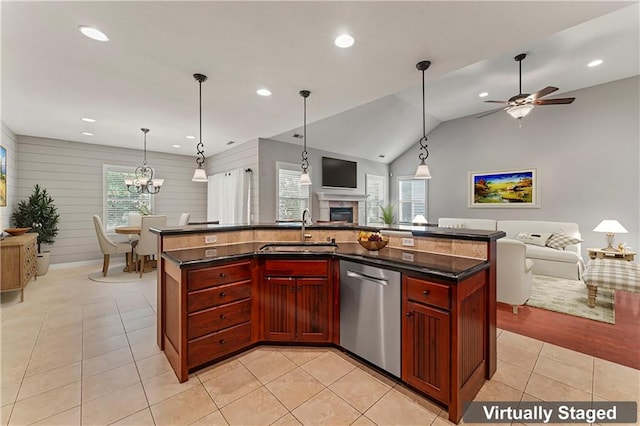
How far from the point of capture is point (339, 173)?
6973mm

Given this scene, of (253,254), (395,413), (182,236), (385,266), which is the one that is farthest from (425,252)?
(182,236)

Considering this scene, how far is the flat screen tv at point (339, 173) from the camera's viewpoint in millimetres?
6676

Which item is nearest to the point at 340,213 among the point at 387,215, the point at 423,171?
the point at 387,215

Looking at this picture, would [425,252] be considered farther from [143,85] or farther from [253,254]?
[143,85]

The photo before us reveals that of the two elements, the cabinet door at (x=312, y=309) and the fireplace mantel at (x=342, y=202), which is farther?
the fireplace mantel at (x=342, y=202)

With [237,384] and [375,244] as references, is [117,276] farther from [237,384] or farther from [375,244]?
[375,244]

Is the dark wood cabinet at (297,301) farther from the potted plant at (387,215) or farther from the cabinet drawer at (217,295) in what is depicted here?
the potted plant at (387,215)

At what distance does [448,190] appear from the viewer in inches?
290

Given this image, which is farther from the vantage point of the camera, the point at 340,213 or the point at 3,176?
the point at 340,213

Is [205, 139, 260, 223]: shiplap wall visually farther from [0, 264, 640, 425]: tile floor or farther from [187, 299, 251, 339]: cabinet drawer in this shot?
[187, 299, 251, 339]: cabinet drawer

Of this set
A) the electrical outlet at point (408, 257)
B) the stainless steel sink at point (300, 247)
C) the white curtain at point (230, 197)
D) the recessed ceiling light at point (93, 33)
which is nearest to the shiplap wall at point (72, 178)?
the white curtain at point (230, 197)

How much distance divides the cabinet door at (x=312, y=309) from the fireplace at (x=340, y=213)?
174 inches

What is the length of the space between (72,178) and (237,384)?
6.21 m

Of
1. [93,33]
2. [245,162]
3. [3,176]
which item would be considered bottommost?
[3,176]
